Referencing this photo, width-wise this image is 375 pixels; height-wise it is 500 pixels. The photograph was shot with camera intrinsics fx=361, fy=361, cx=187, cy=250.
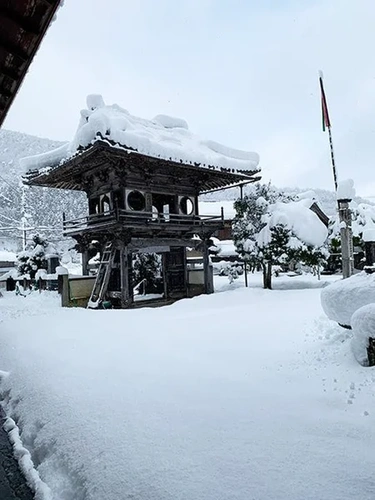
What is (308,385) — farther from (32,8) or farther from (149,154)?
(149,154)

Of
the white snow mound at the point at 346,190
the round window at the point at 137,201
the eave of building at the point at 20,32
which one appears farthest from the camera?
the round window at the point at 137,201

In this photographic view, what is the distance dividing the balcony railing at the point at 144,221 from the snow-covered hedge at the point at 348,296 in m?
8.79

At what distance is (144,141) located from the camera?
42.7 ft

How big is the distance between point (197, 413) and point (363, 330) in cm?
237

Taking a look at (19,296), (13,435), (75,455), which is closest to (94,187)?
(19,296)

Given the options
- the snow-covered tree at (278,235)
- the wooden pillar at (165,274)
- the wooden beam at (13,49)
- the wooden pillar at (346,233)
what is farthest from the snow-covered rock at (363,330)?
the wooden pillar at (165,274)

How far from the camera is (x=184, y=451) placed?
122 inches

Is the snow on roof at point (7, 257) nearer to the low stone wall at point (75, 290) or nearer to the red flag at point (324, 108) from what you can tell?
the low stone wall at point (75, 290)

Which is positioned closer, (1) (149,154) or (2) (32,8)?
(2) (32,8)

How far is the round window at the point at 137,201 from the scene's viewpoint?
1477cm

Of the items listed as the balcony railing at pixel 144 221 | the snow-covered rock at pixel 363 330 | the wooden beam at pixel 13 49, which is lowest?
the snow-covered rock at pixel 363 330

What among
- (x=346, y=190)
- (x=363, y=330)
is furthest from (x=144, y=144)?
(x=363, y=330)

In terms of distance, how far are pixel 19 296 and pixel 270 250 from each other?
11579 millimetres

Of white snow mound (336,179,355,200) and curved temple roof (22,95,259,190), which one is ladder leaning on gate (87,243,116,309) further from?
white snow mound (336,179,355,200)
